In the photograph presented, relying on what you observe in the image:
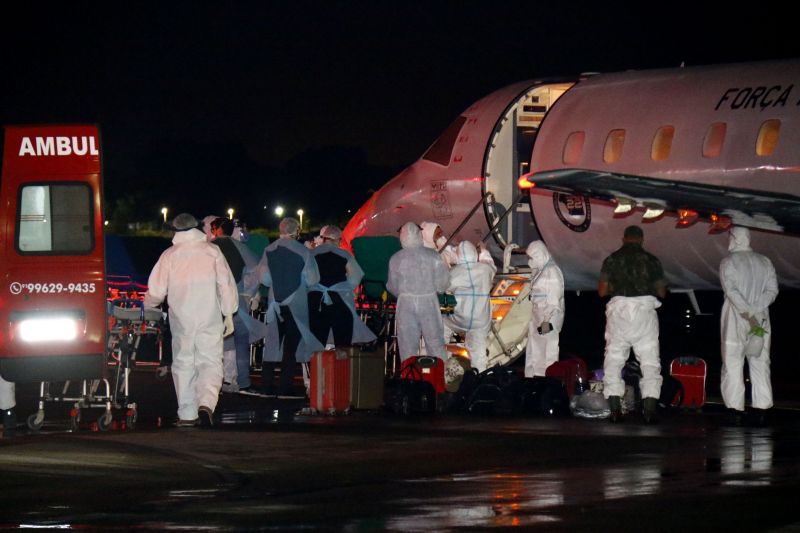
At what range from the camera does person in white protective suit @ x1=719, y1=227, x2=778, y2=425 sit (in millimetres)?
15258

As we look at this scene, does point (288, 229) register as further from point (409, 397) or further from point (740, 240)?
point (740, 240)

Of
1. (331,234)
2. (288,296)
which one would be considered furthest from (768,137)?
(288,296)

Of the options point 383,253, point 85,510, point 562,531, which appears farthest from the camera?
point 383,253

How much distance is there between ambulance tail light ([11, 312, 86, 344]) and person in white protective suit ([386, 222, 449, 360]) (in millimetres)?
4290

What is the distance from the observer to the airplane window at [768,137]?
19422mm

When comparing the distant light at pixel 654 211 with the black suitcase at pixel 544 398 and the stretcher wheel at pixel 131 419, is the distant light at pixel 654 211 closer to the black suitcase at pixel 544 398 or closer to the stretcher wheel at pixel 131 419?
the black suitcase at pixel 544 398

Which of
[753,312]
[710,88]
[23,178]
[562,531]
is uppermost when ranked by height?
[710,88]

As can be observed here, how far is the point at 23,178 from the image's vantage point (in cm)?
1440

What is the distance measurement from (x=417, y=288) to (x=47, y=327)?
4649mm

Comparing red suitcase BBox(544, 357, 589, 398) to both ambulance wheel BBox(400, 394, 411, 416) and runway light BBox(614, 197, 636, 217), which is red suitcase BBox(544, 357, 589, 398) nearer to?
ambulance wheel BBox(400, 394, 411, 416)

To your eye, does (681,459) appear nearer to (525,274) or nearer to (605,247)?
(525,274)

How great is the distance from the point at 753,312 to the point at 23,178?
718 centimetres

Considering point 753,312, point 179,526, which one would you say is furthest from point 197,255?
point 179,526

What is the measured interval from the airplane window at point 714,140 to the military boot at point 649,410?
19.4 ft
